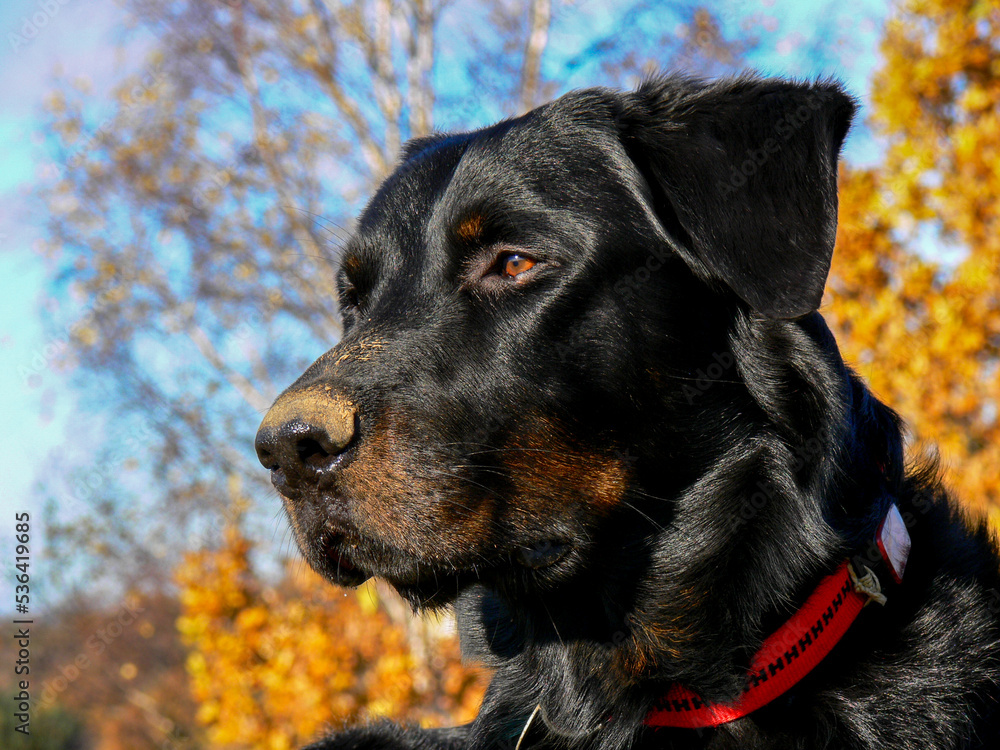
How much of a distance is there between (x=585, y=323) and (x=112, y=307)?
10.9 metres

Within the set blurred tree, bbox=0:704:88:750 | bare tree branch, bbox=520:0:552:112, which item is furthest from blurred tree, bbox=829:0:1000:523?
blurred tree, bbox=0:704:88:750

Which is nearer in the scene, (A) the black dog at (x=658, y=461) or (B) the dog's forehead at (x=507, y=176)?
(A) the black dog at (x=658, y=461)

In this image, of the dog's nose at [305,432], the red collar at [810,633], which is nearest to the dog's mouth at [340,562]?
the dog's nose at [305,432]

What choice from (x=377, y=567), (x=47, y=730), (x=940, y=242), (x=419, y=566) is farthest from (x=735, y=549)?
(x=47, y=730)

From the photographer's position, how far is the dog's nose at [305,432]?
194 centimetres

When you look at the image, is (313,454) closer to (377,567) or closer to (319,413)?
(319,413)

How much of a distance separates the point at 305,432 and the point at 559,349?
0.73 meters

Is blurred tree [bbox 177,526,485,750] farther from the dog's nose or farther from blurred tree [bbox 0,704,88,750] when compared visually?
blurred tree [bbox 0,704,88,750]

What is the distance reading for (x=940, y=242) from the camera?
6.05 metres

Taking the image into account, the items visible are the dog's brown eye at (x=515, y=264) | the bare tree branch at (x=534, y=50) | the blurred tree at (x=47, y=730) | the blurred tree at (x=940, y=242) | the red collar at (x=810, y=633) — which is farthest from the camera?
the blurred tree at (x=47, y=730)

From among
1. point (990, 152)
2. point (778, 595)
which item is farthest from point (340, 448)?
point (990, 152)

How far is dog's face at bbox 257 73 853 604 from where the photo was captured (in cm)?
204

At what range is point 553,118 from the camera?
2.58 metres

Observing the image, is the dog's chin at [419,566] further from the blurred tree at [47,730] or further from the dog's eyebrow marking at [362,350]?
the blurred tree at [47,730]
